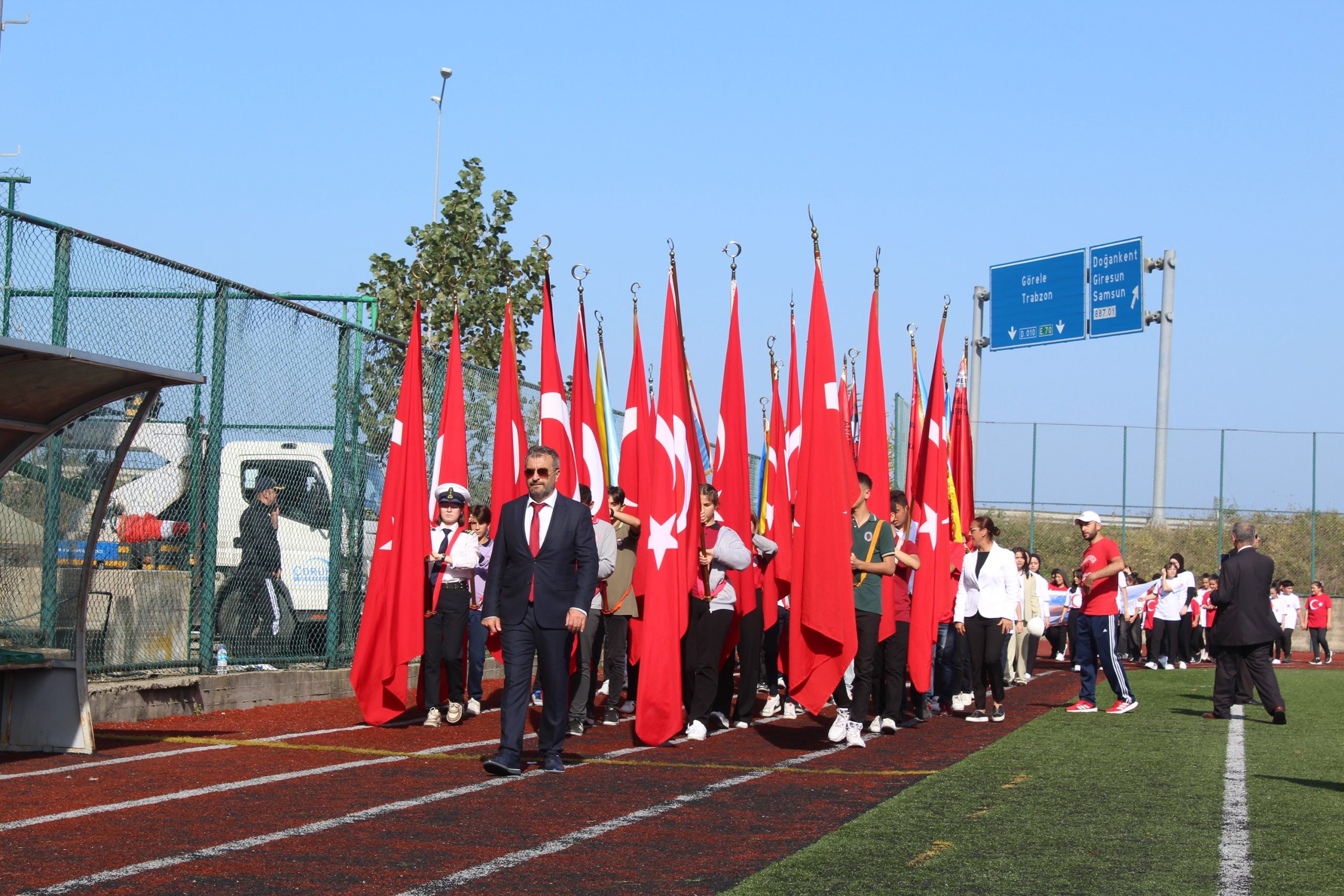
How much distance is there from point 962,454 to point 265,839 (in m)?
12.2

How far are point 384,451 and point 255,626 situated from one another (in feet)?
8.57

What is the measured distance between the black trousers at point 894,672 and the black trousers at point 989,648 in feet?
4.90

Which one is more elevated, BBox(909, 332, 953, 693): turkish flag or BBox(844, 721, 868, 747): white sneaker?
BBox(909, 332, 953, 693): turkish flag

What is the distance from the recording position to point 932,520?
45.8 feet

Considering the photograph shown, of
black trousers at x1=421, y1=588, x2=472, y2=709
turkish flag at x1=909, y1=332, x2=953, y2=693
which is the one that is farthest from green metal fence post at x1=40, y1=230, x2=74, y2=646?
turkish flag at x1=909, y1=332, x2=953, y2=693

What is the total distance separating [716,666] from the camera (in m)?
11.3

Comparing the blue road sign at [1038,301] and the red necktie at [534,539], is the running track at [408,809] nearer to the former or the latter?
the red necktie at [534,539]

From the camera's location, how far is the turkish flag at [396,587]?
11711mm

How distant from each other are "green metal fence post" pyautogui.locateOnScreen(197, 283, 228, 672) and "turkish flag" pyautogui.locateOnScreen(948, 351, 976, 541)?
331 inches

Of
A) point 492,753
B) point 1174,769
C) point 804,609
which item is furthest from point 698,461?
point 1174,769

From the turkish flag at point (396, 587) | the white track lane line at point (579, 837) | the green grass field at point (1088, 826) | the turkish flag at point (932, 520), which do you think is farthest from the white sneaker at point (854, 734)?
the turkish flag at point (396, 587)

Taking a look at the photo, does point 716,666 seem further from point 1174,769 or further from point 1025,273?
point 1025,273

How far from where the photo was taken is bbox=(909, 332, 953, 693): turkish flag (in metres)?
13.5

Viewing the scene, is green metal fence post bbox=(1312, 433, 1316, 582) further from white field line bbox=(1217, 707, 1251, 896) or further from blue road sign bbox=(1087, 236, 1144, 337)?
white field line bbox=(1217, 707, 1251, 896)
